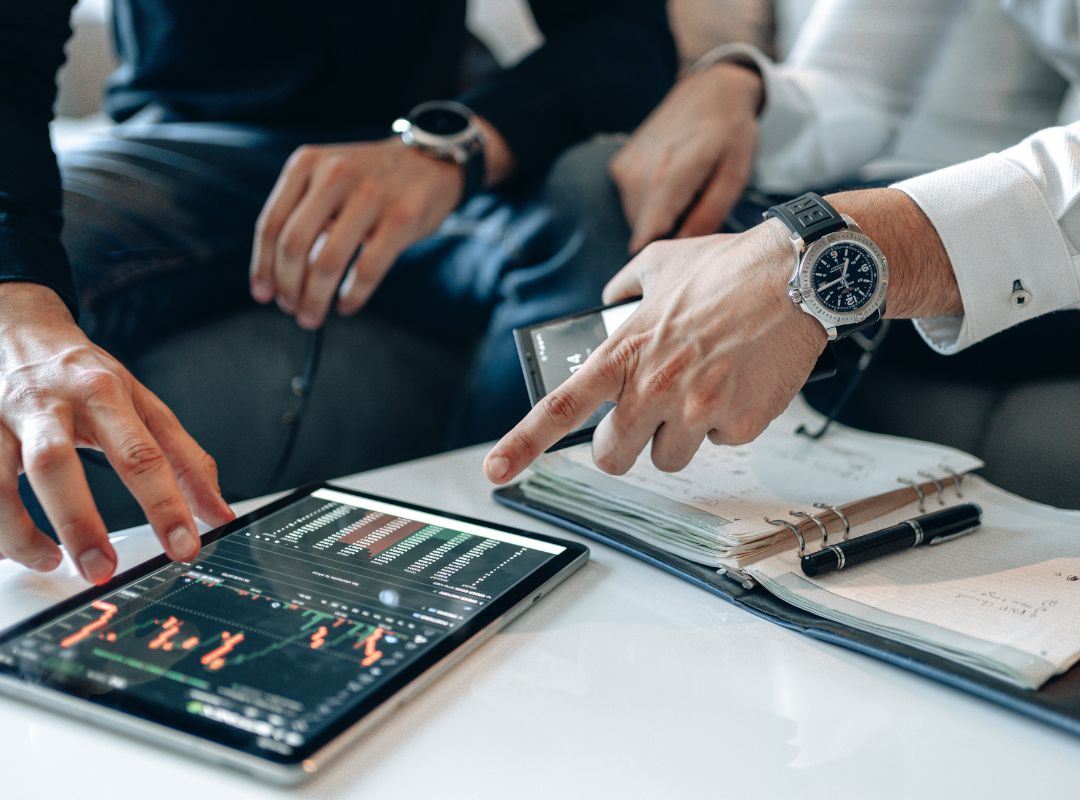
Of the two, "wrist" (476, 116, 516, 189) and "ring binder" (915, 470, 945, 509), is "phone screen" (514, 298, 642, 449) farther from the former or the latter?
"wrist" (476, 116, 516, 189)

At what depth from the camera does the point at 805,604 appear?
1.82 feet

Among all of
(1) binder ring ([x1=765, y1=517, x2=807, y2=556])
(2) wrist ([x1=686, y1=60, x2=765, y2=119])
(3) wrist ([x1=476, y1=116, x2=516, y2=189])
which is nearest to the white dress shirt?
(2) wrist ([x1=686, y1=60, x2=765, y2=119])

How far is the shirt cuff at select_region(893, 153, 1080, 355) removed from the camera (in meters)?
0.65

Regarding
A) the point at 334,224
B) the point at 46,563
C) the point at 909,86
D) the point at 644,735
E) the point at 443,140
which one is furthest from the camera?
the point at 909,86

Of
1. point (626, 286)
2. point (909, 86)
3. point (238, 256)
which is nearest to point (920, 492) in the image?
point (626, 286)

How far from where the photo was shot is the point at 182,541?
0.56m

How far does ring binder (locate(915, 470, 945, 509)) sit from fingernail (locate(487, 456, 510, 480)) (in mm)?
304

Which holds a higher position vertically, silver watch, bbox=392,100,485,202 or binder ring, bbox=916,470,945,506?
silver watch, bbox=392,100,485,202

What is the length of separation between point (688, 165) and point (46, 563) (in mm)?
682

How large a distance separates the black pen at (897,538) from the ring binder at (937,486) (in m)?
0.02

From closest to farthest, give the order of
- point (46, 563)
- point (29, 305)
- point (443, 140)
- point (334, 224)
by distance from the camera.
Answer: point (46, 563)
point (29, 305)
point (334, 224)
point (443, 140)

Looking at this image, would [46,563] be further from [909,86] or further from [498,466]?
[909,86]

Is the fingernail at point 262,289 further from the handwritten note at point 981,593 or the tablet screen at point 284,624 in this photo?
the handwritten note at point 981,593

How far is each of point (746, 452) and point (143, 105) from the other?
1.00m
